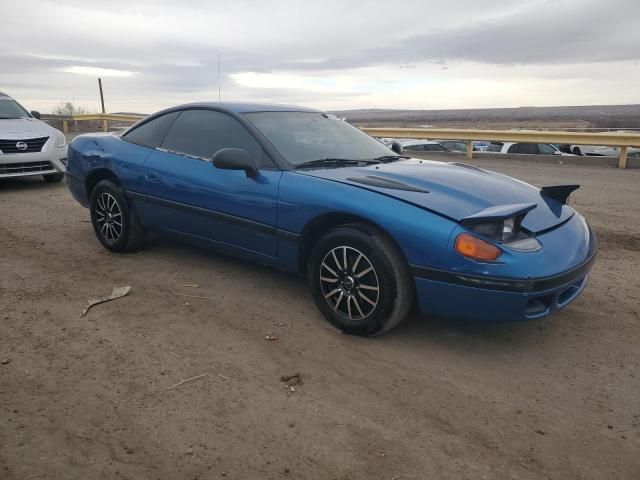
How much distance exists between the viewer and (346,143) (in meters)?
4.50

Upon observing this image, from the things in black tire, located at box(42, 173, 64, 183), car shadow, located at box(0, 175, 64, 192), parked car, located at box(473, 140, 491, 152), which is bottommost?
car shadow, located at box(0, 175, 64, 192)

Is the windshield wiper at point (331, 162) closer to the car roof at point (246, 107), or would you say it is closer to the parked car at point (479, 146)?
the car roof at point (246, 107)

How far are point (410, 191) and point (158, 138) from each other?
2464 millimetres

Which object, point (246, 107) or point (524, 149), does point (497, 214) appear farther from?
point (524, 149)

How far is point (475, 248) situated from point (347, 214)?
→ 0.82m

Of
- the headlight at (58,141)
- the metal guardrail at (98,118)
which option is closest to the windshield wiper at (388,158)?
the headlight at (58,141)

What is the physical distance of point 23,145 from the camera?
27.6 ft

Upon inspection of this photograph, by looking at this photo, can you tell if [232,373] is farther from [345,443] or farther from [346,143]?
[346,143]

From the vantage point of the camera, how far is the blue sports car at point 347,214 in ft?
10.2

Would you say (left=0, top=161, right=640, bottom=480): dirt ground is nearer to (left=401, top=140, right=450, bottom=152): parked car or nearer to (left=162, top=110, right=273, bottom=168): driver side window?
(left=162, top=110, right=273, bottom=168): driver side window

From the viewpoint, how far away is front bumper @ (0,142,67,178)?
8328 millimetres

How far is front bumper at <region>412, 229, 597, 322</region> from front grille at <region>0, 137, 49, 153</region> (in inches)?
291

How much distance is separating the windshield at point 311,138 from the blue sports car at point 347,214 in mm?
15

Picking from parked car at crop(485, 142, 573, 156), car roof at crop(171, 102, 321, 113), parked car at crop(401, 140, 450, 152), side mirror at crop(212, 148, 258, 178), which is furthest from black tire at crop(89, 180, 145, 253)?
parked car at crop(485, 142, 573, 156)
